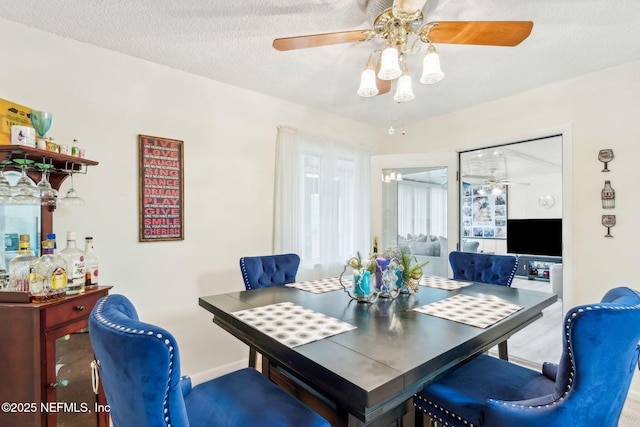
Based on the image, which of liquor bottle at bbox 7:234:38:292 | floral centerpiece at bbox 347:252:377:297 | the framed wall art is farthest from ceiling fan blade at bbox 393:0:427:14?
the framed wall art

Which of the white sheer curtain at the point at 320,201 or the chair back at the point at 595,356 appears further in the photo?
the white sheer curtain at the point at 320,201

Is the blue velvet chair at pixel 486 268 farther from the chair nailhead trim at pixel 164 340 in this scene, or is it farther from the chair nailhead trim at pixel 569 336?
the chair nailhead trim at pixel 164 340

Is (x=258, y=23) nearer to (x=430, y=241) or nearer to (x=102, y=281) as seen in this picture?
(x=102, y=281)

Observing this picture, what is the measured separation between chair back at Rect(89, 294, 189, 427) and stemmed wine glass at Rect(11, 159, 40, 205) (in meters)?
1.10

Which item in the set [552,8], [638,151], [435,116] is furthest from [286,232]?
[638,151]

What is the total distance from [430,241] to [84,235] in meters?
3.33

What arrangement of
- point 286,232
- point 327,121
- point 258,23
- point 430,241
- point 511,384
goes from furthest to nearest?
point 430,241 < point 327,121 < point 286,232 < point 258,23 < point 511,384

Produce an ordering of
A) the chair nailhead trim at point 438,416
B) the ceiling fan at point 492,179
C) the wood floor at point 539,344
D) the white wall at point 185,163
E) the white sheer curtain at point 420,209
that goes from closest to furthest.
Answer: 1. the chair nailhead trim at point 438,416
2. the white wall at point 185,163
3. the wood floor at point 539,344
4. the white sheer curtain at point 420,209
5. the ceiling fan at point 492,179

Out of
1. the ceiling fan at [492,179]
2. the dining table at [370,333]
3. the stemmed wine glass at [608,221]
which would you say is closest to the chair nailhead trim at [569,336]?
the dining table at [370,333]

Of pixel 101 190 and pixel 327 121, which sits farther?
pixel 327 121

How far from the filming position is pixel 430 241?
12.0 feet

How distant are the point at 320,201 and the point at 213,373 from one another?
6.19ft

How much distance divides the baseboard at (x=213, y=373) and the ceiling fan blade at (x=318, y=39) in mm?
2503

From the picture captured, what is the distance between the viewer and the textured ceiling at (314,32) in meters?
1.66
